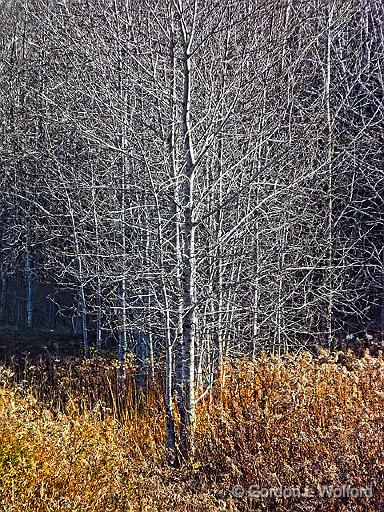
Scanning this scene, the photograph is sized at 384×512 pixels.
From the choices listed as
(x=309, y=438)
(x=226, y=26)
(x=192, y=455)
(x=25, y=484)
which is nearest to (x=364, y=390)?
(x=309, y=438)

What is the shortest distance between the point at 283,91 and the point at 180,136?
130 centimetres

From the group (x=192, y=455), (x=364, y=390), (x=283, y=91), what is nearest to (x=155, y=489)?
(x=192, y=455)

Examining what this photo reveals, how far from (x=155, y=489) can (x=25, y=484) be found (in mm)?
842

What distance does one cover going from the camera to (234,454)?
4.69m

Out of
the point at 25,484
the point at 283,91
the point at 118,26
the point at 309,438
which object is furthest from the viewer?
the point at 283,91

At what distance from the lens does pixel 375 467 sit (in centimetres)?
379

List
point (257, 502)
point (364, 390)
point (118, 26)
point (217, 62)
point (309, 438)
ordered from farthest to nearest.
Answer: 1. point (217, 62)
2. point (118, 26)
3. point (364, 390)
4. point (309, 438)
5. point (257, 502)

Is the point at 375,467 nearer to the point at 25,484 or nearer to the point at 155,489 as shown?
the point at 155,489

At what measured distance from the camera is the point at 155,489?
13.1 ft

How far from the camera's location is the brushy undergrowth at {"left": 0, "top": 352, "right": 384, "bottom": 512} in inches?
145

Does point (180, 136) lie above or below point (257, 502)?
above

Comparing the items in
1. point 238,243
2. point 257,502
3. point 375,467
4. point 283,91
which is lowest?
point 257,502

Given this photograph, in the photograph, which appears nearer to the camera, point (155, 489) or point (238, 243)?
point (155, 489)

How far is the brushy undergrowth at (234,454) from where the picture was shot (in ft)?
12.1
